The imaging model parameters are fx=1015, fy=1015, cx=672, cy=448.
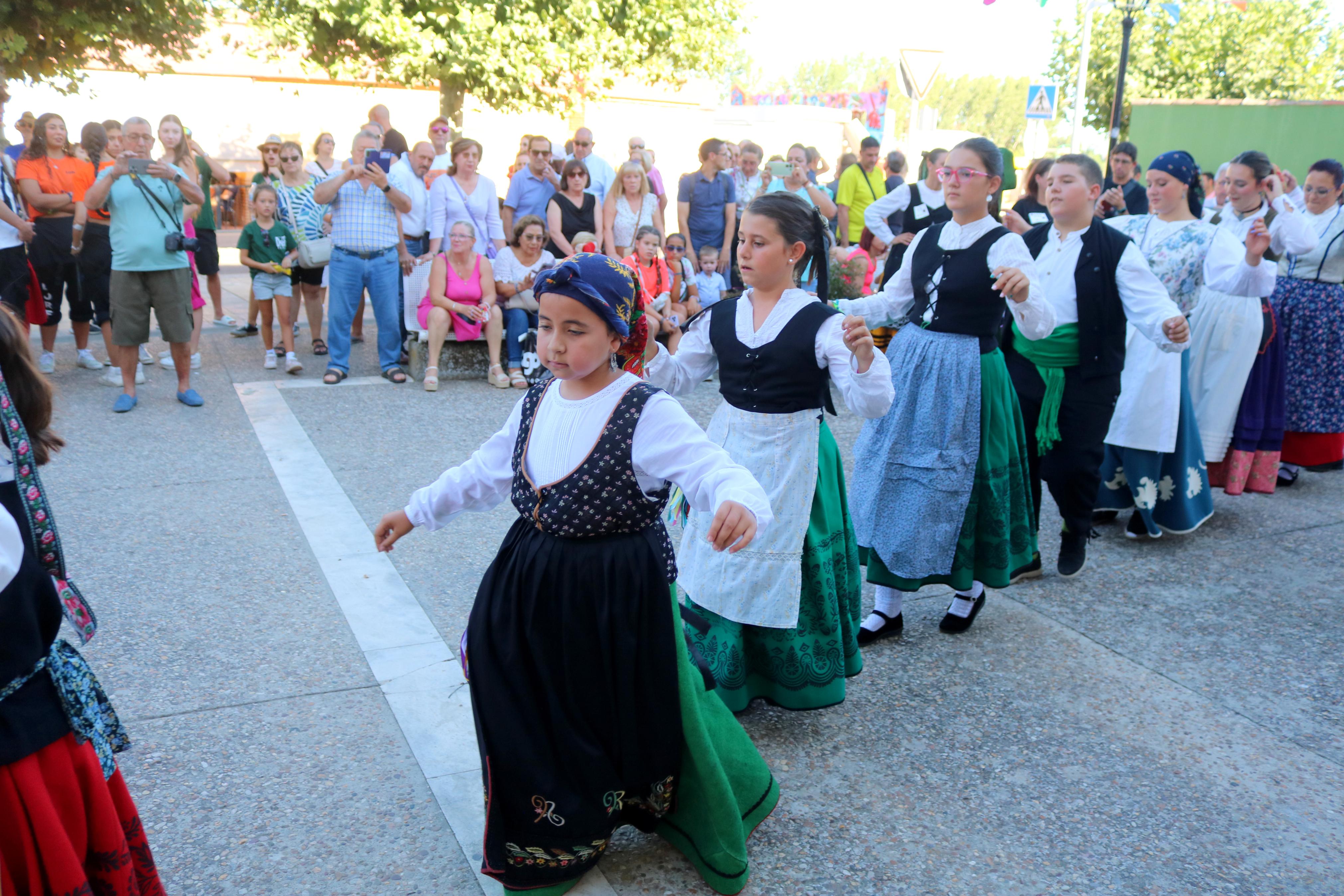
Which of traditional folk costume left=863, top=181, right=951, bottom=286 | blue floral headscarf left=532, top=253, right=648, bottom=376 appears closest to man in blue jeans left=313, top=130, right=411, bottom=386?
traditional folk costume left=863, top=181, right=951, bottom=286

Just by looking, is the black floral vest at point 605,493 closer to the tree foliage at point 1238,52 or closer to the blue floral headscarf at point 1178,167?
the blue floral headscarf at point 1178,167

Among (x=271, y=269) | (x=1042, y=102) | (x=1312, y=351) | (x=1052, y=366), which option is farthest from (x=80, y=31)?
(x=1312, y=351)

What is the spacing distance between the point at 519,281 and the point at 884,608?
5506 millimetres

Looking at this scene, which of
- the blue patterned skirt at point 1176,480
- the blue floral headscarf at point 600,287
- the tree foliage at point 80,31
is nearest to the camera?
the blue floral headscarf at point 600,287

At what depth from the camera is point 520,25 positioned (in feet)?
56.4

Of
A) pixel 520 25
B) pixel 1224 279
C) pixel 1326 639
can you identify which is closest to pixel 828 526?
pixel 1326 639

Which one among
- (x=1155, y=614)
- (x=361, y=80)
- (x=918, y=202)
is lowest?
(x=1155, y=614)

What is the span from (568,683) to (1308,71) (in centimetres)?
3366

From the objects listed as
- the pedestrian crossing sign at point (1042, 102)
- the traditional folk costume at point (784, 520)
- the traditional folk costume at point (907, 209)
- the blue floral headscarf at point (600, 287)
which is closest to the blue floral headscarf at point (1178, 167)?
the traditional folk costume at point (907, 209)

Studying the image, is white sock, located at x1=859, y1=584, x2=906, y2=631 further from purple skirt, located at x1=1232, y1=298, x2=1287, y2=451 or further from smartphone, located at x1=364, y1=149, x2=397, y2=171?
smartphone, located at x1=364, y1=149, x2=397, y2=171

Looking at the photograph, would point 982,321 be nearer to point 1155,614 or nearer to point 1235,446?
point 1155,614

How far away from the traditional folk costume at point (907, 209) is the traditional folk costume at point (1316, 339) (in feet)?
8.56

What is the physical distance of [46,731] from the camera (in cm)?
188

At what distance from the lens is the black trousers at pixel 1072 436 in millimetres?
4645
